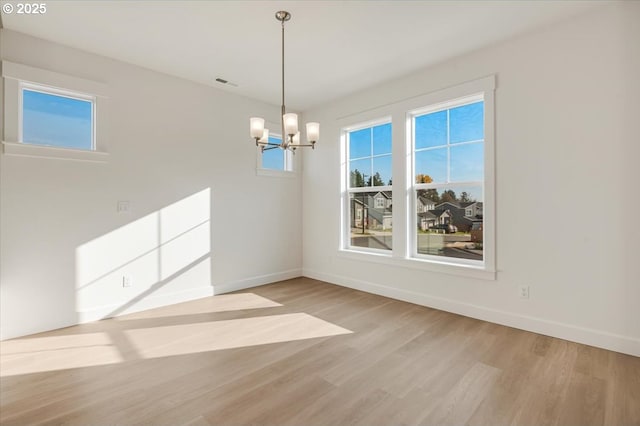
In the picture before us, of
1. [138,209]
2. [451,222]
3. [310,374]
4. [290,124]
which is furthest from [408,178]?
[138,209]

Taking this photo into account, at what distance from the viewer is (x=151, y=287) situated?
3.77 meters

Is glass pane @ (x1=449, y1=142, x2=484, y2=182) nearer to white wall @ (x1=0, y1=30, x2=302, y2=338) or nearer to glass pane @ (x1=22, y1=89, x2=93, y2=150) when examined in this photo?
white wall @ (x1=0, y1=30, x2=302, y2=338)

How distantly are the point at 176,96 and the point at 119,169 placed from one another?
121cm

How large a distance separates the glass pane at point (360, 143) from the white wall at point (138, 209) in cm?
135

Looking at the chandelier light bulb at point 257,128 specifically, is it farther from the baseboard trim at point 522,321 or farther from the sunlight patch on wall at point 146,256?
the baseboard trim at point 522,321

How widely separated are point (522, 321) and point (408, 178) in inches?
79.7

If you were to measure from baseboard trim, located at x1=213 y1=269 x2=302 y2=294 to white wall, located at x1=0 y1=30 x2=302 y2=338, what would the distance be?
23 millimetres

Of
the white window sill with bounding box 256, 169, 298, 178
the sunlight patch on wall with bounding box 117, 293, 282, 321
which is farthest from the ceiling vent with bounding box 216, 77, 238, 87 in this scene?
the sunlight patch on wall with bounding box 117, 293, 282, 321

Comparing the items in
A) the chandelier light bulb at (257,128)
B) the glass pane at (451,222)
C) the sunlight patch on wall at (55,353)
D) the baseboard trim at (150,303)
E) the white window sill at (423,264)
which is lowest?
the sunlight patch on wall at (55,353)

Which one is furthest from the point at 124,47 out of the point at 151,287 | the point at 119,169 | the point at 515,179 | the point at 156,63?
the point at 515,179

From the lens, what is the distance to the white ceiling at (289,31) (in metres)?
2.60

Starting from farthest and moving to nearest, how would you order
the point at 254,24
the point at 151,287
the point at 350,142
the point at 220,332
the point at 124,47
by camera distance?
the point at 350,142 → the point at 151,287 → the point at 124,47 → the point at 220,332 → the point at 254,24

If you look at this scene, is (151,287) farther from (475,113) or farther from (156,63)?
(475,113)

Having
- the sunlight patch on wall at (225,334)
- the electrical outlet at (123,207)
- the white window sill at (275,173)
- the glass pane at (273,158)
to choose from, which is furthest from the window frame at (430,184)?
the electrical outlet at (123,207)
